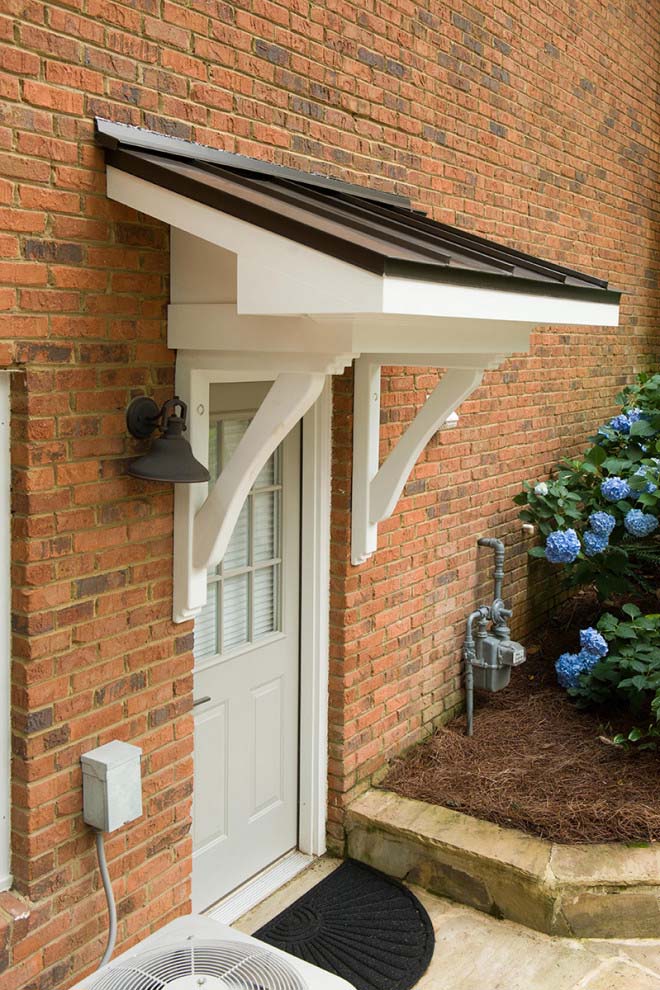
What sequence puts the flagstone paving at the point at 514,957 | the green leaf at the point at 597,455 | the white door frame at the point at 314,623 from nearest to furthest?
the flagstone paving at the point at 514,957 < the white door frame at the point at 314,623 < the green leaf at the point at 597,455

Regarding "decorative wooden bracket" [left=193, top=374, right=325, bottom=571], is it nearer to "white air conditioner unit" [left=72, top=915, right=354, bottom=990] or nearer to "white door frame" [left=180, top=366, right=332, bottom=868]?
"white door frame" [left=180, top=366, right=332, bottom=868]

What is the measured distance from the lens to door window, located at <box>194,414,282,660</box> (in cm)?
385

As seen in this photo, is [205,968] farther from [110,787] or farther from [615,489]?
[615,489]

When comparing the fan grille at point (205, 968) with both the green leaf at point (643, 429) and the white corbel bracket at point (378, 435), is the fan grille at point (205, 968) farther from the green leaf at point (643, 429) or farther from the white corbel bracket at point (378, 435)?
the green leaf at point (643, 429)

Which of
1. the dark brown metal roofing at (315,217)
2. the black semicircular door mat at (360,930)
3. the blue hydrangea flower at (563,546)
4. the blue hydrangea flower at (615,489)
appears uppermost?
the dark brown metal roofing at (315,217)

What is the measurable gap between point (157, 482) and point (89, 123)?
1082mm

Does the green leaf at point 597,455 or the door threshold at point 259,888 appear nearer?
the door threshold at point 259,888

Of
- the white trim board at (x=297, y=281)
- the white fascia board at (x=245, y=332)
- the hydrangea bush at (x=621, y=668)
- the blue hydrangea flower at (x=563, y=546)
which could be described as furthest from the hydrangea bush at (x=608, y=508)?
the white fascia board at (x=245, y=332)

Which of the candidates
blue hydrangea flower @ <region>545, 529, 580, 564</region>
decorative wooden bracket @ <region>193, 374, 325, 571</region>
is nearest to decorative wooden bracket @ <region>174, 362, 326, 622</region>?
decorative wooden bracket @ <region>193, 374, 325, 571</region>

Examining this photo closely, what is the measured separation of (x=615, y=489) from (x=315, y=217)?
347cm

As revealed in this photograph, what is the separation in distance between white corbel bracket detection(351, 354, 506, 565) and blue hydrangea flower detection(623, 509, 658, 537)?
1.92m

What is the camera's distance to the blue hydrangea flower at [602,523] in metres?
5.63

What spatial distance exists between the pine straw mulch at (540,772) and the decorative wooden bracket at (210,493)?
1866 mm

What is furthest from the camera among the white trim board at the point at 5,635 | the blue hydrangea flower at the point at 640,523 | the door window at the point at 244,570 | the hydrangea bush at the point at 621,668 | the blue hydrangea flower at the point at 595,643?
the blue hydrangea flower at the point at 640,523
